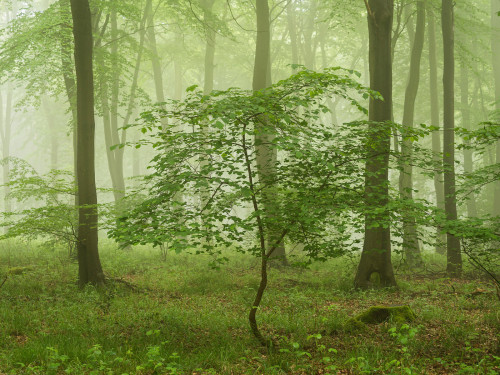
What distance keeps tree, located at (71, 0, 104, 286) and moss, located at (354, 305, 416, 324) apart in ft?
19.7

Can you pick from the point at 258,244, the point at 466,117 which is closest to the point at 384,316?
the point at 258,244

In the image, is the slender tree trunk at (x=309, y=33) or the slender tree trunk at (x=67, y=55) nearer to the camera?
the slender tree trunk at (x=67, y=55)

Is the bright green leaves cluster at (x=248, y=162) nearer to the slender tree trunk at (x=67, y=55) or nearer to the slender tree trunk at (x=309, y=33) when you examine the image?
the slender tree trunk at (x=67, y=55)

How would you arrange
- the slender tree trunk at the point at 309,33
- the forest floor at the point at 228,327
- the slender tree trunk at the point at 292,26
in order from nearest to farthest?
the forest floor at the point at 228,327 < the slender tree trunk at the point at 292,26 < the slender tree trunk at the point at 309,33

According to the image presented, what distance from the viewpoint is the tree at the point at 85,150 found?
8891 millimetres

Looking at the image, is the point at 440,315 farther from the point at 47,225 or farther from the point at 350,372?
the point at 47,225

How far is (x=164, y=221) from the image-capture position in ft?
15.5

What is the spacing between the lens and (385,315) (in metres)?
6.77

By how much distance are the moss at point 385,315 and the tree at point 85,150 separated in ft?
19.7

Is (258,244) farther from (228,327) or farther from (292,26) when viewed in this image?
(292,26)

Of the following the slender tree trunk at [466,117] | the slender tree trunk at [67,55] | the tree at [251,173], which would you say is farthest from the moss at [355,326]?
the slender tree trunk at [466,117]

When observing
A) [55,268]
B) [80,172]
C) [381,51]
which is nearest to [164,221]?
[80,172]

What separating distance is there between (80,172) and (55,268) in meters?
3.88

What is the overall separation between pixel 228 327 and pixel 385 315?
2.76 metres
